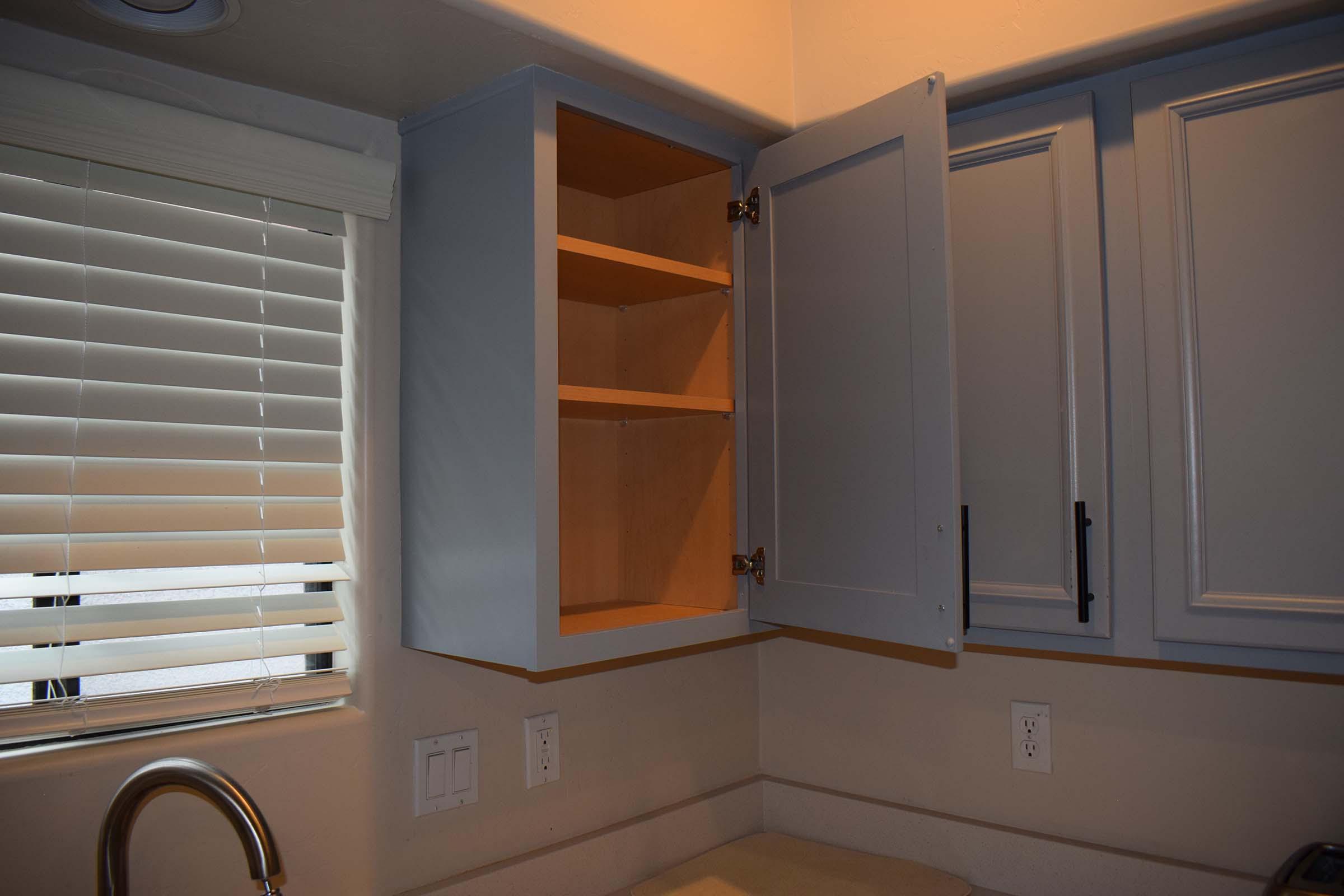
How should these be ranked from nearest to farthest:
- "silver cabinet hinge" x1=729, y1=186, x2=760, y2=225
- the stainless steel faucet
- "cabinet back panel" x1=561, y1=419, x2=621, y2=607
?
the stainless steel faucet → "silver cabinet hinge" x1=729, y1=186, x2=760, y2=225 → "cabinet back panel" x1=561, y1=419, x2=621, y2=607

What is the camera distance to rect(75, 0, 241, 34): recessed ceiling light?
1.02 m

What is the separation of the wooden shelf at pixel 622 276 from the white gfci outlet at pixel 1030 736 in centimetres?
92

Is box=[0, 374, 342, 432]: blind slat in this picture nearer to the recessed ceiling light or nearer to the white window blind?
the white window blind

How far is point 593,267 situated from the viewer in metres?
1.36

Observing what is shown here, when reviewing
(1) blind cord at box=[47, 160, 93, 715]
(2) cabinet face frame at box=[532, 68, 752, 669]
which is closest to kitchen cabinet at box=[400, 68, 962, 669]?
(2) cabinet face frame at box=[532, 68, 752, 669]

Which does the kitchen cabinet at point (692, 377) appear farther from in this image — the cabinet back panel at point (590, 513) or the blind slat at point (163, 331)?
the blind slat at point (163, 331)

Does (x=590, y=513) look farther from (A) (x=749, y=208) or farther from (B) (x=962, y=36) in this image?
(B) (x=962, y=36)

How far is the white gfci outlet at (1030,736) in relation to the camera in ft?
5.12

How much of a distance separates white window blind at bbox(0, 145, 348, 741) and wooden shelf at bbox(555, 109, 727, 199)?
39 cm

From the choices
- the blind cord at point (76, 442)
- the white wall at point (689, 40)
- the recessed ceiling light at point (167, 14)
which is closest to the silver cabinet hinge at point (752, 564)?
the white wall at point (689, 40)

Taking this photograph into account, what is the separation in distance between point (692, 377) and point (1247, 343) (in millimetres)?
838

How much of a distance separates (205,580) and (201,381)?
0.88 feet

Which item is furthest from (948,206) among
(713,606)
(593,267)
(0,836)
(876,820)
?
(0,836)

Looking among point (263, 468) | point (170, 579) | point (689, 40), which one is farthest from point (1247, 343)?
point (170, 579)
